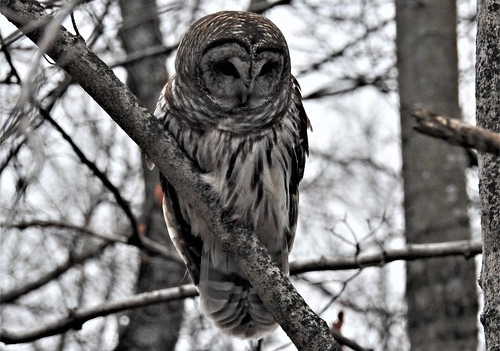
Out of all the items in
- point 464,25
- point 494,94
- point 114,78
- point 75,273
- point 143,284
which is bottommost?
point 494,94

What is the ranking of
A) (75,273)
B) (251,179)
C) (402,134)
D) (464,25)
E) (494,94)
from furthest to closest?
1. (75,273)
2. (464,25)
3. (402,134)
4. (251,179)
5. (494,94)

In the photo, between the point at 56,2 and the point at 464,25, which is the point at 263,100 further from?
the point at 464,25

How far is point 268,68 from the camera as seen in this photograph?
15.2 ft

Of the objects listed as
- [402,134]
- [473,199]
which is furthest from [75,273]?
[402,134]

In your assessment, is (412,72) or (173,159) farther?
(412,72)

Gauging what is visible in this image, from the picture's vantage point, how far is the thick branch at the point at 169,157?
9.60ft

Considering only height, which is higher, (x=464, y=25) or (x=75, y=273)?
(x=464, y=25)

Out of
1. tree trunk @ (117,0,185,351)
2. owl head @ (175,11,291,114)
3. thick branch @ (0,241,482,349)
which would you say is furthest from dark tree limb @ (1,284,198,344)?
tree trunk @ (117,0,185,351)

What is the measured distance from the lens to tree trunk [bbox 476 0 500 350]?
8.34ft

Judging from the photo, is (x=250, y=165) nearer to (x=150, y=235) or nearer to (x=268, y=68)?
(x=268, y=68)

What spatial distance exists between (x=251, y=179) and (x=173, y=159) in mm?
1221

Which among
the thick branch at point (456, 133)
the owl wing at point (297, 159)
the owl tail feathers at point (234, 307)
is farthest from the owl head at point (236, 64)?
the thick branch at point (456, 133)

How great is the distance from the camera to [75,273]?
9.09 metres

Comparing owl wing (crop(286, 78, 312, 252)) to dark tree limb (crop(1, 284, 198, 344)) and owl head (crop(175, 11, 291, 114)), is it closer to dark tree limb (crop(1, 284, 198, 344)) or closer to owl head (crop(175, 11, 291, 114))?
owl head (crop(175, 11, 291, 114))
